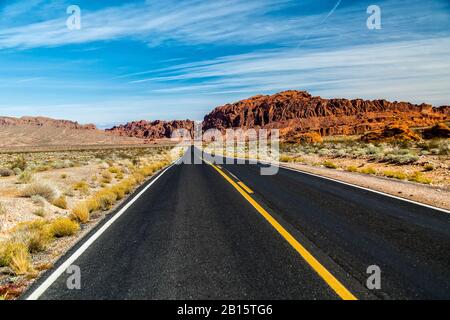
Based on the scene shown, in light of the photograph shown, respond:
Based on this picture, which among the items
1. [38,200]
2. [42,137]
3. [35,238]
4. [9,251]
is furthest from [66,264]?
[42,137]

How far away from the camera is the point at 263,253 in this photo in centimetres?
565

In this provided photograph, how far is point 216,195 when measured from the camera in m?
12.0

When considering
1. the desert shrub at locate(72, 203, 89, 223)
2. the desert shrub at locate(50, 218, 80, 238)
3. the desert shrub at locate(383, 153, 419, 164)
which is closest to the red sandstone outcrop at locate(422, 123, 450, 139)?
the desert shrub at locate(383, 153, 419, 164)

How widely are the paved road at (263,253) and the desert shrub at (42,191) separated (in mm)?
4327

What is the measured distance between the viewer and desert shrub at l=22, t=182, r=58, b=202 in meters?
12.4

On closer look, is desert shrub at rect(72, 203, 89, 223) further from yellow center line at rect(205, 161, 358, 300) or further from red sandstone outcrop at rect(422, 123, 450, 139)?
red sandstone outcrop at rect(422, 123, 450, 139)

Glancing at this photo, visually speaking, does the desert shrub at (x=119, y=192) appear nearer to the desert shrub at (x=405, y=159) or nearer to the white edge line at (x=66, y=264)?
the white edge line at (x=66, y=264)

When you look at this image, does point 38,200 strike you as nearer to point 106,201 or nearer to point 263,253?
point 106,201

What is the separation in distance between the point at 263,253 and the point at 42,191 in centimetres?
984

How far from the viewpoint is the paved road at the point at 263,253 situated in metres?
4.33

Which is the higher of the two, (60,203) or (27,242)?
(27,242)

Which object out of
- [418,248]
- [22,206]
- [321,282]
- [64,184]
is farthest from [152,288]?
[64,184]

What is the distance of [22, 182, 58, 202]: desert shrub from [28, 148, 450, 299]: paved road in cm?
433
